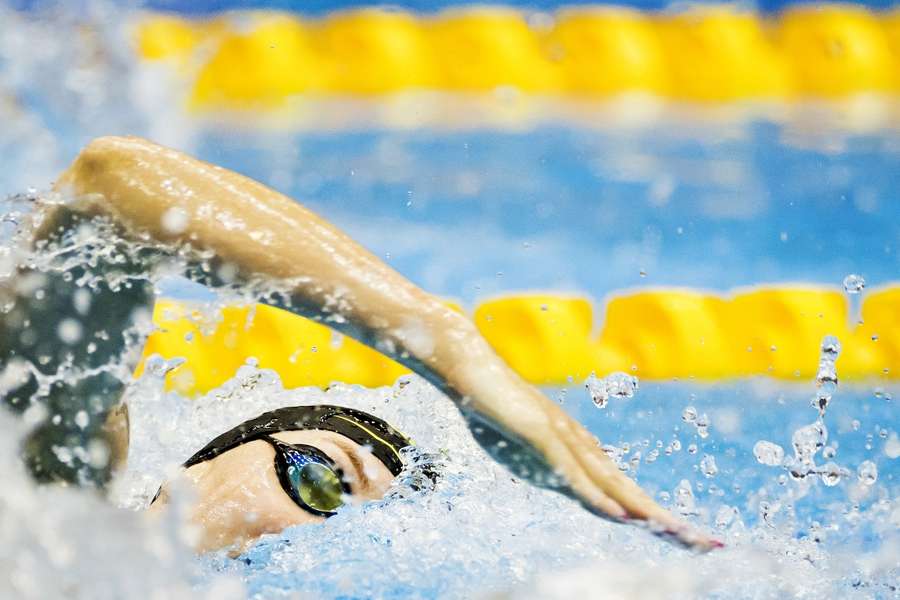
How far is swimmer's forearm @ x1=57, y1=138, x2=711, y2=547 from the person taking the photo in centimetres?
79

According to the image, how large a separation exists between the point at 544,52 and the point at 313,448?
2.56 metres

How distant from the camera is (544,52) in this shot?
349 centimetres

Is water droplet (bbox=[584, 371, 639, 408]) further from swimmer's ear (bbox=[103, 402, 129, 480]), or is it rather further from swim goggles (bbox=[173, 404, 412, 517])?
swimmer's ear (bbox=[103, 402, 129, 480])

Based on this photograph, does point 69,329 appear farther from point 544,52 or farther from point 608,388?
point 544,52

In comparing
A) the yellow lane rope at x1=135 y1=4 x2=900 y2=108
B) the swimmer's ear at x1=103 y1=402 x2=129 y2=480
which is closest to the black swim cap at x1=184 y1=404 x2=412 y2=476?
the swimmer's ear at x1=103 y1=402 x2=129 y2=480

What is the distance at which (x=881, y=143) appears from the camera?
349cm

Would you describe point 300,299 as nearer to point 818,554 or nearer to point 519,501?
point 519,501

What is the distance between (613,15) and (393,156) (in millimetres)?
846

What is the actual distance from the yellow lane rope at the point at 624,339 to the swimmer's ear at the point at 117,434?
1.26 metres

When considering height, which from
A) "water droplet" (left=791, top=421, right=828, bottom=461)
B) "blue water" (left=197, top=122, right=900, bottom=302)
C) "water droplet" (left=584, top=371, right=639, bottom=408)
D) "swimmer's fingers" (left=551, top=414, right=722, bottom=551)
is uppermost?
"blue water" (left=197, top=122, right=900, bottom=302)

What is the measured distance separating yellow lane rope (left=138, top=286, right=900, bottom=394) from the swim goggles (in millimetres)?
1060

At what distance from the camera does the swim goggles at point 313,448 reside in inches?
44.4

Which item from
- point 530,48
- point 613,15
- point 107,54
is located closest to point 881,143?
point 613,15

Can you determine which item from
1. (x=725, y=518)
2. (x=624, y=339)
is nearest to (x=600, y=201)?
(x=624, y=339)
